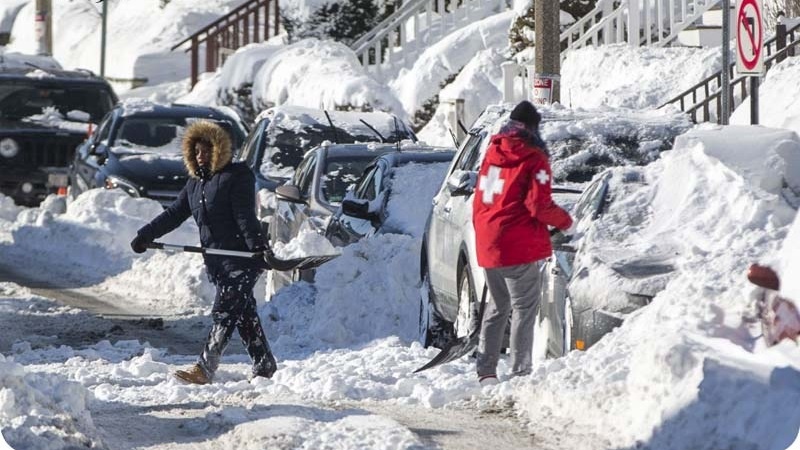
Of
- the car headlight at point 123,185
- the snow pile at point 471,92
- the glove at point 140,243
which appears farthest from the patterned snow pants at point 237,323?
the snow pile at point 471,92

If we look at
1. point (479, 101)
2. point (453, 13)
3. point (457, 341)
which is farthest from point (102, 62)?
point (457, 341)

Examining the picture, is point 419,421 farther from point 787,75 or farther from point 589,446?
point 787,75

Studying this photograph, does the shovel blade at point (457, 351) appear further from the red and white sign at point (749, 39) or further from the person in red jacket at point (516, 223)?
the red and white sign at point (749, 39)

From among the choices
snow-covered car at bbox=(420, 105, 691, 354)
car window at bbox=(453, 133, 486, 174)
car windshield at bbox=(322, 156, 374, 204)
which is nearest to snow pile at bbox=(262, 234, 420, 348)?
snow-covered car at bbox=(420, 105, 691, 354)

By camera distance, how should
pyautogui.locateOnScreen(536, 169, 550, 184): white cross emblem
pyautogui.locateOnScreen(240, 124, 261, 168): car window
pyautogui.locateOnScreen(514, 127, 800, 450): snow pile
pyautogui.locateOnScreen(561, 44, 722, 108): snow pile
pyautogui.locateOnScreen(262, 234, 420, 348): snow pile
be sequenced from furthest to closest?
1. pyautogui.locateOnScreen(561, 44, 722, 108): snow pile
2. pyautogui.locateOnScreen(240, 124, 261, 168): car window
3. pyautogui.locateOnScreen(262, 234, 420, 348): snow pile
4. pyautogui.locateOnScreen(536, 169, 550, 184): white cross emblem
5. pyautogui.locateOnScreen(514, 127, 800, 450): snow pile

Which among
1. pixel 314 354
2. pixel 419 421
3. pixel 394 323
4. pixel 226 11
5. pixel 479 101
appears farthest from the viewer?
pixel 226 11

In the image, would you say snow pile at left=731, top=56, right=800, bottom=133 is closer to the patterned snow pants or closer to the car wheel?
the car wheel

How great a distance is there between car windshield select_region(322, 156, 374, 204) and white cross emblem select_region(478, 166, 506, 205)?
6.98 meters

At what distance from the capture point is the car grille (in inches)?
981

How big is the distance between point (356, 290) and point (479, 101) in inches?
498

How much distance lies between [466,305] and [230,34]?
2960 centimetres

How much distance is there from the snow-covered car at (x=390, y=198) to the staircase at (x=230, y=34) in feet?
75.5

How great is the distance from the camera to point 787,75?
19.7m

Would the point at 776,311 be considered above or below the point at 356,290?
above
